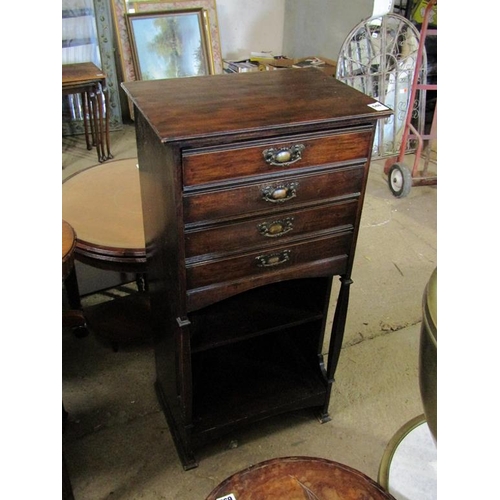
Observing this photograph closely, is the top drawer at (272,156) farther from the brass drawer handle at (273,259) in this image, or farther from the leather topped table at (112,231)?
the leather topped table at (112,231)

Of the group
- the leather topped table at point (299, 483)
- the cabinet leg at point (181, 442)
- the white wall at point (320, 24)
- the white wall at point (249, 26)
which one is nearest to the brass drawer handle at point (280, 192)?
the leather topped table at point (299, 483)

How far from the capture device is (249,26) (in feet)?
13.9

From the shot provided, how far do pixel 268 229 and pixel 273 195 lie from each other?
9 centimetres

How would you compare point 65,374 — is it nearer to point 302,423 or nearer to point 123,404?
point 123,404

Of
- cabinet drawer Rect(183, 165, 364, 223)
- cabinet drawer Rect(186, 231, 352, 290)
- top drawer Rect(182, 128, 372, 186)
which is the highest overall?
top drawer Rect(182, 128, 372, 186)

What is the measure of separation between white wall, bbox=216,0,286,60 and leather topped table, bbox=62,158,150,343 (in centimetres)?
237

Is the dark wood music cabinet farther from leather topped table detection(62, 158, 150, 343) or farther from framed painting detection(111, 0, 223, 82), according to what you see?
framed painting detection(111, 0, 223, 82)

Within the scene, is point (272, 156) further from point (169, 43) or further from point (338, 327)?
point (169, 43)

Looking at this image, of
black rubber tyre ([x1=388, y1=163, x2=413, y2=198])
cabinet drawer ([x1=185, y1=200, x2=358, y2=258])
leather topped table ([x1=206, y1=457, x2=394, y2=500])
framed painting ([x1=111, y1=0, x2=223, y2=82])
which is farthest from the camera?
framed painting ([x1=111, y1=0, x2=223, y2=82])

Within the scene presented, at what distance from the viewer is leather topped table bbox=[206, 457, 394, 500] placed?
0.96 meters

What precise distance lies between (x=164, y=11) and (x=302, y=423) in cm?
306

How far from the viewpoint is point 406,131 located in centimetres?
322

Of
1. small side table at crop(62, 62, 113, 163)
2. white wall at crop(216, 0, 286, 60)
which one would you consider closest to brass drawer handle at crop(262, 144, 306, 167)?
small side table at crop(62, 62, 113, 163)
